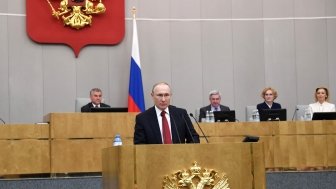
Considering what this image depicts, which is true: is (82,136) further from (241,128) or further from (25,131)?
(241,128)

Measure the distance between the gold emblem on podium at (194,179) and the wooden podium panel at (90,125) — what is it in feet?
12.1

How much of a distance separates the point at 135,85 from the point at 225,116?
6.71 feet

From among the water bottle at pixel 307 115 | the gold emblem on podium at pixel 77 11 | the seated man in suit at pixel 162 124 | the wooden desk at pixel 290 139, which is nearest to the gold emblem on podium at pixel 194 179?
the seated man in suit at pixel 162 124

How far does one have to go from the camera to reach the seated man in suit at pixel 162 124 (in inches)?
201

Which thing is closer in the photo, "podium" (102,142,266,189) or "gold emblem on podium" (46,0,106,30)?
"podium" (102,142,266,189)

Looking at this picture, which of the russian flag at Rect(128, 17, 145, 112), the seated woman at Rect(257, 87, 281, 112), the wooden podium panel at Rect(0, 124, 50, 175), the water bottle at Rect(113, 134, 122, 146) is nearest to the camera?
the water bottle at Rect(113, 134, 122, 146)

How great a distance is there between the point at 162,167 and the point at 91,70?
637cm

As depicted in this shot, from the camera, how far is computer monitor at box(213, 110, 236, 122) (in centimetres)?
816

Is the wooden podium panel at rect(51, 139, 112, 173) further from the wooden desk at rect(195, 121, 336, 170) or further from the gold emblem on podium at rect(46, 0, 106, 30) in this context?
the gold emblem on podium at rect(46, 0, 106, 30)

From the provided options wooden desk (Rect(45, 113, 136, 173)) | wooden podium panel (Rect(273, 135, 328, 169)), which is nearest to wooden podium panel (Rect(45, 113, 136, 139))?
wooden desk (Rect(45, 113, 136, 173))

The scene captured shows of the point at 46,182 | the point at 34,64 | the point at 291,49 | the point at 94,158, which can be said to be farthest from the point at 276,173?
the point at 34,64

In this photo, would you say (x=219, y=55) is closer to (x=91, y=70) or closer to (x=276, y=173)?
(x=91, y=70)

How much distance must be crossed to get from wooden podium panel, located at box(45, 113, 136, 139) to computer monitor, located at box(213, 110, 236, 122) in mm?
1134

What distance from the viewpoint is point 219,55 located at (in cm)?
1069
